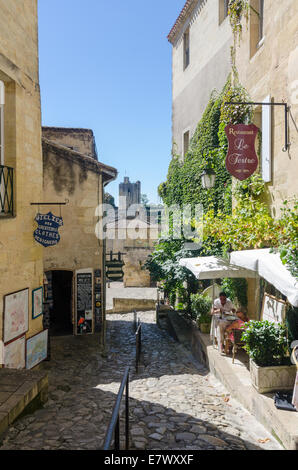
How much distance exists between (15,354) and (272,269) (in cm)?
452

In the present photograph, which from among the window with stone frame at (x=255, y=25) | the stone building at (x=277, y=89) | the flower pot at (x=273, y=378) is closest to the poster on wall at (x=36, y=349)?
the flower pot at (x=273, y=378)

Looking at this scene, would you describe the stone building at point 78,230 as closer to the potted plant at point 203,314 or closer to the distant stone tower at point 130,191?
the potted plant at point 203,314

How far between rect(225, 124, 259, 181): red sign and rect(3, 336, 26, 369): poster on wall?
522 centimetres

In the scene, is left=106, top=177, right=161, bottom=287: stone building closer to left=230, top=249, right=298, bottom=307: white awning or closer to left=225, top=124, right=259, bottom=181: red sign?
left=225, top=124, right=259, bottom=181: red sign

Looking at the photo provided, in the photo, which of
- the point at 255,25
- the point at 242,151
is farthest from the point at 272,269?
the point at 255,25

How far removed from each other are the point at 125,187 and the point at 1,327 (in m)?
74.2

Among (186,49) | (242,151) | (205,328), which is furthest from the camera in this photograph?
(186,49)

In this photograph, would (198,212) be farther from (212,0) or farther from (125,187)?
(125,187)

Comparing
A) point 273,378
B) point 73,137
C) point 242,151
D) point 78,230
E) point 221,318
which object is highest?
point 73,137

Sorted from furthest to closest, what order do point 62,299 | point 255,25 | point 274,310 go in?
1. point 62,299
2. point 255,25
3. point 274,310

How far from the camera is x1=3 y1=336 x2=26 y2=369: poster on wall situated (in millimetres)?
A: 5602

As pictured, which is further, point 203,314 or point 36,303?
point 203,314

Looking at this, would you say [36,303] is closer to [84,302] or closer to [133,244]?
[84,302]

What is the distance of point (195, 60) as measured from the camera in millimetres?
13492
